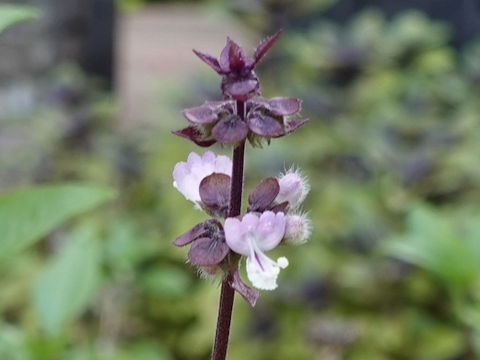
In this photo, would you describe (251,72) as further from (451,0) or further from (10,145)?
(451,0)

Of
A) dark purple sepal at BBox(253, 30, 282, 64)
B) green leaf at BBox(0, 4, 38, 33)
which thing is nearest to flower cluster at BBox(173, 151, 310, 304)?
dark purple sepal at BBox(253, 30, 282, 64)

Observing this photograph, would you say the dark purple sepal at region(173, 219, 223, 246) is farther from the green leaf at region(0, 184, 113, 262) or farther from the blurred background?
the blurred background

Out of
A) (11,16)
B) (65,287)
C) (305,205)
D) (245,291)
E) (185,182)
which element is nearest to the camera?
(245,291)

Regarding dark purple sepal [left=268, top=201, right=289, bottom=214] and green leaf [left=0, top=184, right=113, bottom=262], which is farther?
green leaf [left=0, top=184, right=113, bottom=262]

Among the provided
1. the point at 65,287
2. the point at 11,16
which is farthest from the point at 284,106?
the point at 65,287

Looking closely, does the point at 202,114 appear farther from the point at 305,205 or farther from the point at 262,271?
the point at 305,205

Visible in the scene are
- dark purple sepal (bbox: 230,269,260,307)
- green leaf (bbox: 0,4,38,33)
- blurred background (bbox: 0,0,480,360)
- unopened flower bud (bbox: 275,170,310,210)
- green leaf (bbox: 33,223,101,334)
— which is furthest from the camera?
blurred background (bbox: 0,0,480,360)

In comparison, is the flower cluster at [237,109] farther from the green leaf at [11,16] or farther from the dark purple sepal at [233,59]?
the green leaf at [11,16]
